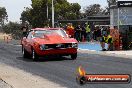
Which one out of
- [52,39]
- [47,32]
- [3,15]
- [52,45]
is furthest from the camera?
[3,15]

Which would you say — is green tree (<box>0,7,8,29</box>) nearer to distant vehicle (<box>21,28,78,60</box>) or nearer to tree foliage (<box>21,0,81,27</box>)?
tree foliage (<box>21,0,81,27</box>)

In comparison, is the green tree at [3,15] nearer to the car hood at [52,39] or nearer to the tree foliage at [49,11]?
the tree foliage at [49,11]

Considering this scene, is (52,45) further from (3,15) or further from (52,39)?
(3,15)

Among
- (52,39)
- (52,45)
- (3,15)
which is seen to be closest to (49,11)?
(52,39)

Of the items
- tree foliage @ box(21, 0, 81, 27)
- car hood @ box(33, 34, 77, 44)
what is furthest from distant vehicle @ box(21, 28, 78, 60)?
tree foliage @ box(21, 0, 81, 27)

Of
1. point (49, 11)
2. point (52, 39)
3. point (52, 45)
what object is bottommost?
point (52, 45)

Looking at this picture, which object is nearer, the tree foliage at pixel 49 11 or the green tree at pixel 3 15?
the tree foliage at pixel 49 11

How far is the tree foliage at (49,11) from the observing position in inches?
2926

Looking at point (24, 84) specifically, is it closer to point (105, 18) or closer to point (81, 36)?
point (81, 36)

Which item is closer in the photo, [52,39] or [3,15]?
[52,39]

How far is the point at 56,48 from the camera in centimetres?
1969

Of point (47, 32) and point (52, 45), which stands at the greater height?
point (47, 32)

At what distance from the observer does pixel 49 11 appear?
75375 mm

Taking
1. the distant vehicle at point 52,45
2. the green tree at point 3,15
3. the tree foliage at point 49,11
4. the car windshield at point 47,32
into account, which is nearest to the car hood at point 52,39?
the distant vehicle at point 52,45
